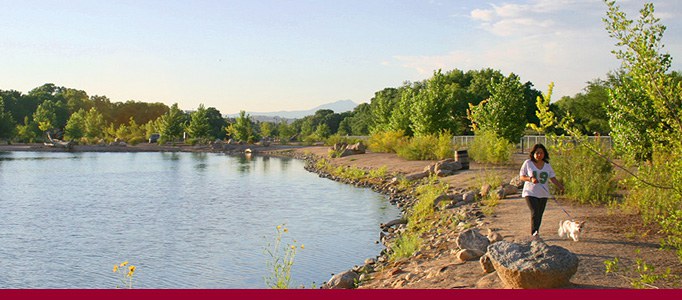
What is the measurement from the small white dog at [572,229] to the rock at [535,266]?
3008mm

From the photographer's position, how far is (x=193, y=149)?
263ft

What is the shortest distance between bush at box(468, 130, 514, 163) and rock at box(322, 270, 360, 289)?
726 inches

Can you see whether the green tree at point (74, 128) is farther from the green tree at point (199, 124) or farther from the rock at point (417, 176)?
the rock at point (417, 176)

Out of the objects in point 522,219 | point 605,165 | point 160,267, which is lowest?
point 160,267

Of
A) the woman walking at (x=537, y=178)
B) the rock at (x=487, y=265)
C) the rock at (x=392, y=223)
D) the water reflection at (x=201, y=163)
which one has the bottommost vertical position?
the rock at (x=392, y=223)

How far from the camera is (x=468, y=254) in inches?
433

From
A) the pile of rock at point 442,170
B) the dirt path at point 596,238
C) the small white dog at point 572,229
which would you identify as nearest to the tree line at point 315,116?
the pile of rock at point 442,170

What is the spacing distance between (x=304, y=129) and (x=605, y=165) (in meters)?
90.3

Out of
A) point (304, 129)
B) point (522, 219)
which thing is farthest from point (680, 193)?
point (304, 129)

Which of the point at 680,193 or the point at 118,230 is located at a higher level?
the point at 680,193

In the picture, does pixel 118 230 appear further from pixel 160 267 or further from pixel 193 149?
pixel 193 149

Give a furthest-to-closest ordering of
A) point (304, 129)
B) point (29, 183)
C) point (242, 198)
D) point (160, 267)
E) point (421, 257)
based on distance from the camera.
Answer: point (304, 129)
point (29, 183)
point (242, 198)
point (160, 267)
point (421, 257)

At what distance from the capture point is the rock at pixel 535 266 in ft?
26.3

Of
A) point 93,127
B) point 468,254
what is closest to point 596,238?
point 468,254
